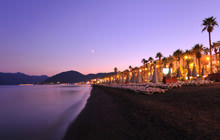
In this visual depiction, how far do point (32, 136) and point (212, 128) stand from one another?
880 centimetres

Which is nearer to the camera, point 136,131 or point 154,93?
point 136,131

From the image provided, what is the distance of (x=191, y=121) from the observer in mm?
5203

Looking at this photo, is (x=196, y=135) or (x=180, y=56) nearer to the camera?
(x=196, y=135)

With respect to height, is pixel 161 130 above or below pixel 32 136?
above

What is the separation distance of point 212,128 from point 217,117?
5.08 feet

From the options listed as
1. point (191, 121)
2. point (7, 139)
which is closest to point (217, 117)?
point (191, 121)

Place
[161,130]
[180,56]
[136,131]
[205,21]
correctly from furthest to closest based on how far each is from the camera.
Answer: [180,56] → [205,21] → [136,131] → [161,130]

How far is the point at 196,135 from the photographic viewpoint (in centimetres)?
398

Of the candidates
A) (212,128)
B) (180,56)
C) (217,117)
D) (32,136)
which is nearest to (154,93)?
(217,117)

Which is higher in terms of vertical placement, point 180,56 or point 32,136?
point 180,56

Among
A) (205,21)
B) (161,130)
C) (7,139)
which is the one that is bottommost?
(7,139)

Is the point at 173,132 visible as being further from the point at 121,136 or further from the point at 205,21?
the point at 205,21

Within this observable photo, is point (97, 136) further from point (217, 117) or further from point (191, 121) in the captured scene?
point (217, 117)

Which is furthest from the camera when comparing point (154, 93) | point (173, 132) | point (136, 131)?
point (154, 93)
